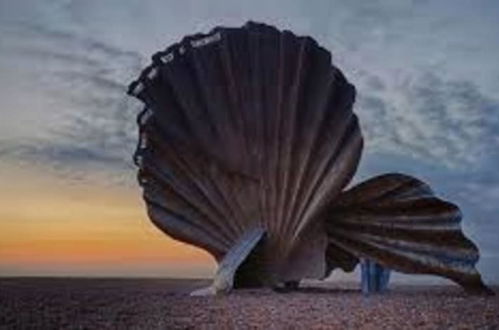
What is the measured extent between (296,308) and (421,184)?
615 cm

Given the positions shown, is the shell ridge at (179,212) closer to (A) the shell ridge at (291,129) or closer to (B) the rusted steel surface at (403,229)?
(A) the shell ridge at (291,129)

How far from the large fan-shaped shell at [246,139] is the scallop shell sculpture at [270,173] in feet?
0.08

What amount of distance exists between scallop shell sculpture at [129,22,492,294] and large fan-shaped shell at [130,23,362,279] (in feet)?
0.08

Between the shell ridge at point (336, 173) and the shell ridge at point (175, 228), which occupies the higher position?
the shell ridge at point (336, 173)

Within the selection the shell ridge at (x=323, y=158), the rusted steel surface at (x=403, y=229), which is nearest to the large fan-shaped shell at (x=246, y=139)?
the shell ridge at (x=323, y=158)

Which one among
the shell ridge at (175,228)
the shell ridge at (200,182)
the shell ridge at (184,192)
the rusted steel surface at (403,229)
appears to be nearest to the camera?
the rusted steel surface at (403,229)

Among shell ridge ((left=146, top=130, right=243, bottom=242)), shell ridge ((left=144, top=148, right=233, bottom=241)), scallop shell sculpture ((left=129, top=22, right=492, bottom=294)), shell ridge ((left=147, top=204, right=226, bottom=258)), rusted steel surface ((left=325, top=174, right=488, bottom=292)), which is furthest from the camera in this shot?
shell ridge ((left=147, top=204, right=226, bottom=258))

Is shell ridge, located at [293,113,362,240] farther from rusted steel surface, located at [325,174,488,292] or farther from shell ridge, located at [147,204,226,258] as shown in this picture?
shell ridge, located at [147,204,226,258]

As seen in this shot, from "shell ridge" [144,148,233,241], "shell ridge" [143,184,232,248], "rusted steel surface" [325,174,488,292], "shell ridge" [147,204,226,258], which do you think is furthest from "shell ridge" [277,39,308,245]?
"shell ridge" [147,204,226,258]

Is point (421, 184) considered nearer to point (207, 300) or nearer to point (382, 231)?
point (382, 231)

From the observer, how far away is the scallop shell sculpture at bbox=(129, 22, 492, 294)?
1811 centimetres

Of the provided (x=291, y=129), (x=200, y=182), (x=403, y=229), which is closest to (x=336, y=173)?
(x=291, y=129)

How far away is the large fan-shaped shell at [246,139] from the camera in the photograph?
18.2 metres

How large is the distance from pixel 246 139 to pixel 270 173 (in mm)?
868
